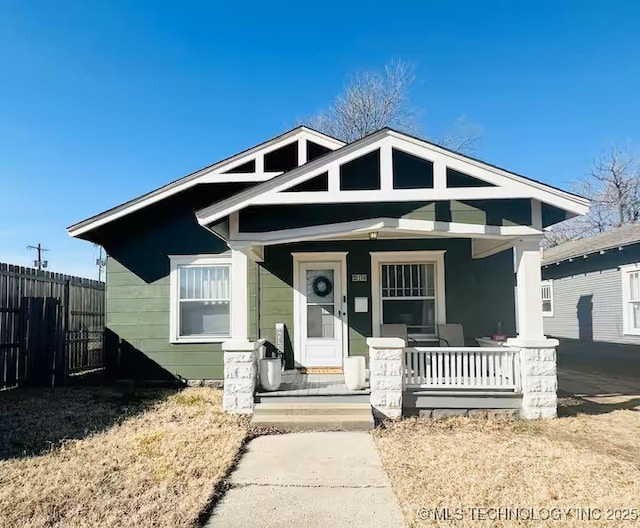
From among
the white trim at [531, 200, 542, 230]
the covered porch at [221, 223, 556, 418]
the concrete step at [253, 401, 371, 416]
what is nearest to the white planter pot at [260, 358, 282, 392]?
the concrete step at [253, 401, 371, 416]

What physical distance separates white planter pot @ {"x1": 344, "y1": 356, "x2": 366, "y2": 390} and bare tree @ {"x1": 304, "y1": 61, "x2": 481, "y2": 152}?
1537 centimetres

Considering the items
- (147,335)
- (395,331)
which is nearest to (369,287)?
(395,331)

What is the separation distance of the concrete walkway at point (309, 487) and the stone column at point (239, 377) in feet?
3.03

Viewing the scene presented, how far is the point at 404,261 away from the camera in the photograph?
8.00m

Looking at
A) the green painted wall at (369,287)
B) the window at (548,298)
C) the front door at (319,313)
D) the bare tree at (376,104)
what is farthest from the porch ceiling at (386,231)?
the bare tree at (376,104)

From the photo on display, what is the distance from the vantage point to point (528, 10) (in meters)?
10.6

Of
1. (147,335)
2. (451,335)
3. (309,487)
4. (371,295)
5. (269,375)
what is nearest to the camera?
(309,487)

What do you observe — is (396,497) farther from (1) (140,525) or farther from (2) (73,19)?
(2) (73,19)

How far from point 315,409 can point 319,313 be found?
2.48 meters

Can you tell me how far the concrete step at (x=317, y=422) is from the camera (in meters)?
5.42

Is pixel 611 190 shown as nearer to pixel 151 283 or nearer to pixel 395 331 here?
pixel 395 331

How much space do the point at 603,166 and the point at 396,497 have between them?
2845cm

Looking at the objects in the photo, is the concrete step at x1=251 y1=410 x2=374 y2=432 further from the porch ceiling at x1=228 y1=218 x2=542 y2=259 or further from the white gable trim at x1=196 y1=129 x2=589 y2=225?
the white gable trim at x1=196 y1=129 x2=589 y2=225

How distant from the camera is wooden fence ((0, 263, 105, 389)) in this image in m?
7.44
